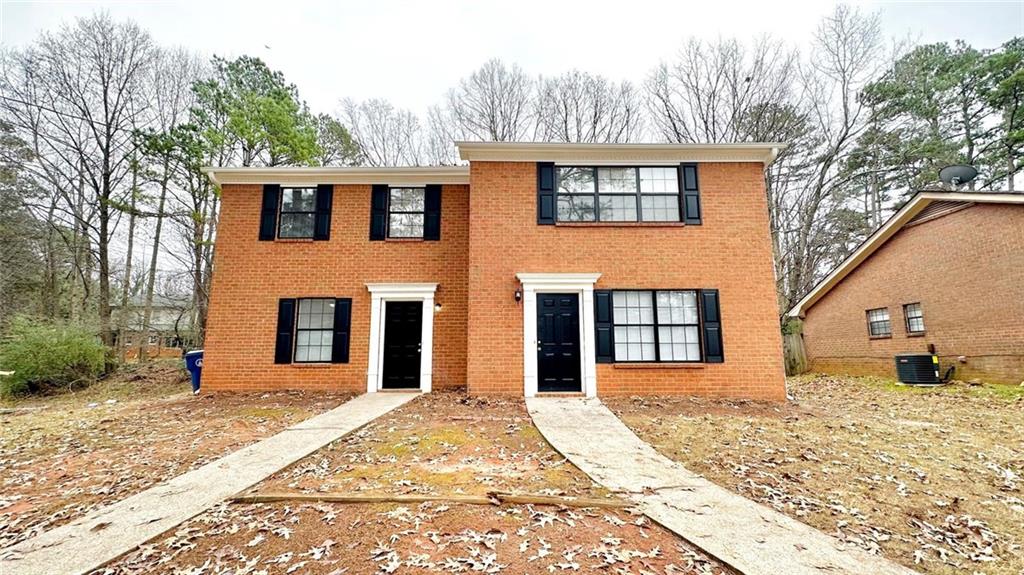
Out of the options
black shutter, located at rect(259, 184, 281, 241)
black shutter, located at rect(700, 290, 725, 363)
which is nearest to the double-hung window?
black shutter, located at rect(259, 184, 281, 241)

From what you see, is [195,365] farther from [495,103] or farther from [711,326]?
[495,103]

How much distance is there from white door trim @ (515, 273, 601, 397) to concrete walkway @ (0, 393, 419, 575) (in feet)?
12.4

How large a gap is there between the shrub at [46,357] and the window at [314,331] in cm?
799

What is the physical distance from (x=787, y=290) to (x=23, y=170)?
2867cm

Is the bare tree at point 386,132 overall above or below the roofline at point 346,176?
above

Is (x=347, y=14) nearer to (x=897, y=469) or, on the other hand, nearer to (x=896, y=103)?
(x=897, y=469)

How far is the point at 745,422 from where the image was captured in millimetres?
6418

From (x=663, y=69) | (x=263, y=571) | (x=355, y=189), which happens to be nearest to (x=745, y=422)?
(x=263, y=571)

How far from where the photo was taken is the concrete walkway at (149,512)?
8.65ft

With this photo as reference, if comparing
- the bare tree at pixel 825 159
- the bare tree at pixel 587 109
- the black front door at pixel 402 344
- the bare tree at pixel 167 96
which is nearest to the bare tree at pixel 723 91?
the bare tree at pixel 587 109

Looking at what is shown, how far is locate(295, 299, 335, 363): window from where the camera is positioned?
9.31 m

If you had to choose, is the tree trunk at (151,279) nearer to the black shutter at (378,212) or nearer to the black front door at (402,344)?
the black shutter at (378,212)

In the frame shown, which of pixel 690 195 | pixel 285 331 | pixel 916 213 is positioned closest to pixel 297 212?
pixel 285 331

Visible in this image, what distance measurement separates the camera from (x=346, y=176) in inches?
379
